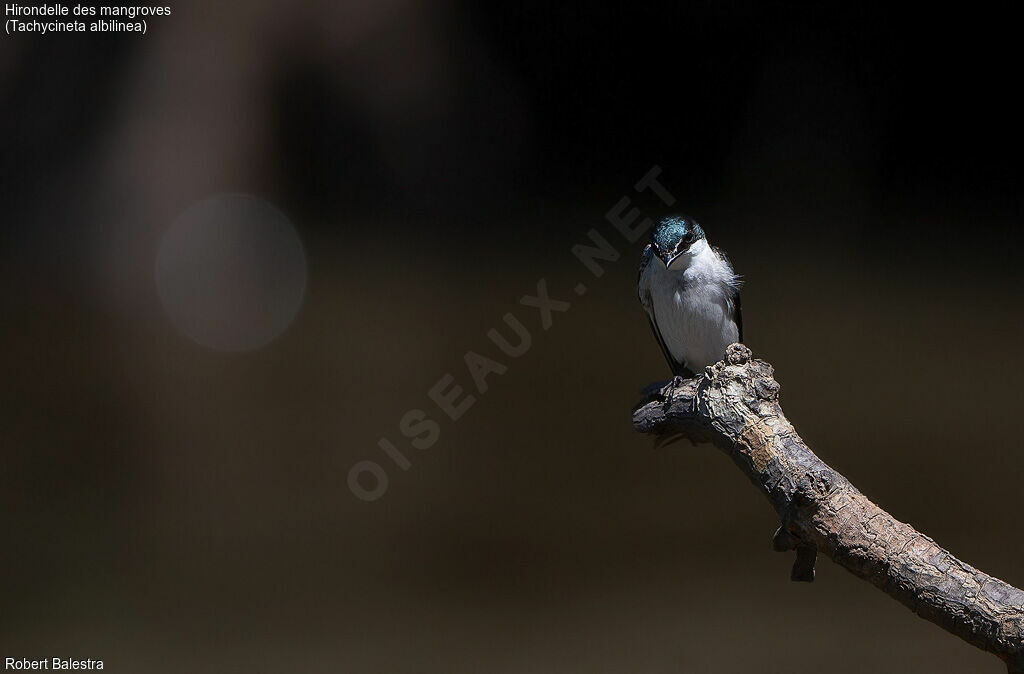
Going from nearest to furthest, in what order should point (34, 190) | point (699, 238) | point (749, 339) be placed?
point (699, 238), point (749, 339), point (34, 190)

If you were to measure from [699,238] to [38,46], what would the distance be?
5.15 m

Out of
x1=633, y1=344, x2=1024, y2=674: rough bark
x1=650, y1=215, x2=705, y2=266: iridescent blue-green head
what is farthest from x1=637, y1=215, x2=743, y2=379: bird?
x1=633, y1=344, x2=1024, y2=674: rough bark

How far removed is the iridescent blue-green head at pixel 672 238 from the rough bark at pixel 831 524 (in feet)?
2.17

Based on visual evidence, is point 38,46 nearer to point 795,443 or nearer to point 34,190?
point 34,190

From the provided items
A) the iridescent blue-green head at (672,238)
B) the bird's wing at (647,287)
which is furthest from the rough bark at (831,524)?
the bird's wing at (647,287)

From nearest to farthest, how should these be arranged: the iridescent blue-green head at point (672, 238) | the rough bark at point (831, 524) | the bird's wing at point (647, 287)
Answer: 1. the rough bark at point (831, 524)
2. the iridescent blue-green head at point (672, 238)
3. the bird's wing at point (647, 287)

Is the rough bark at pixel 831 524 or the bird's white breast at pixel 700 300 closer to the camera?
the rough bark at pixel 831 524

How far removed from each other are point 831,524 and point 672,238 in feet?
2.88

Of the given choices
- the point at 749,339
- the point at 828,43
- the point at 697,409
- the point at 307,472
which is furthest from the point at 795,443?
the point at 828,43

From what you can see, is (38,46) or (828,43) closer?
(38,46)

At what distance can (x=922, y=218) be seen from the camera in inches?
258

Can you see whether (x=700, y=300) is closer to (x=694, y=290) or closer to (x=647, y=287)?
(x=694, y=290)

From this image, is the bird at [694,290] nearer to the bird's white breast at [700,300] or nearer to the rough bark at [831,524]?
the bird's white breast at [700,300]

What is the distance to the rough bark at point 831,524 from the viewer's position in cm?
85
